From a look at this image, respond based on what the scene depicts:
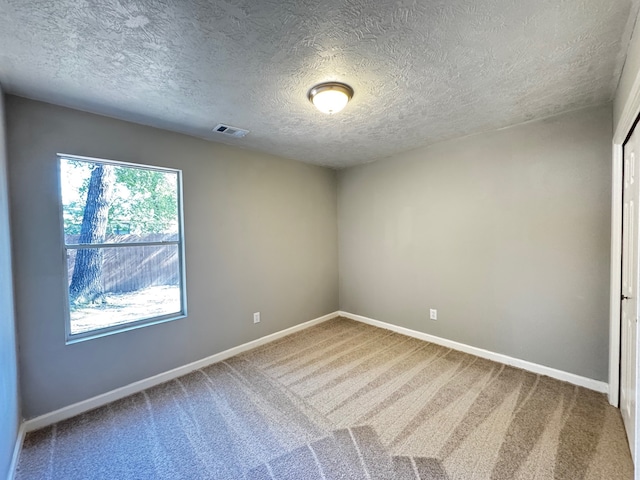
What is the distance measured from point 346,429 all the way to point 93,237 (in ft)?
8.39

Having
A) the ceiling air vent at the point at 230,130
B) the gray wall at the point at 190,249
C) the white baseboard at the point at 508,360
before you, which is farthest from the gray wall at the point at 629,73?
the gray wall at the point at 190,249

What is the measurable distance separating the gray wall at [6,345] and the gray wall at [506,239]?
3.57 m

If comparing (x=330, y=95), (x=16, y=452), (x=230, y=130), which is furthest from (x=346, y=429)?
(x=230, y=130)

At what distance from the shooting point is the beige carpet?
1.63 metres

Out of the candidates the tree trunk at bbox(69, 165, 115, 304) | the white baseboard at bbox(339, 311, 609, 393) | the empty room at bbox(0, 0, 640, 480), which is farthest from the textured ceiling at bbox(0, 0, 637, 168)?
the white baseboard at bbox(339, 311, 609, 393)

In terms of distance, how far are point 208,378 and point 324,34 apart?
2968 mm

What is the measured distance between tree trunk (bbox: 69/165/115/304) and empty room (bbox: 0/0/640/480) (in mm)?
17

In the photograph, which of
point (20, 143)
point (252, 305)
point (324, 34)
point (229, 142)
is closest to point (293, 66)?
point (324, 34)

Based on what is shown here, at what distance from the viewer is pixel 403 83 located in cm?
189

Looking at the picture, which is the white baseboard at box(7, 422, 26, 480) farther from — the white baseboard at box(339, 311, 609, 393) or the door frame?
the door frame

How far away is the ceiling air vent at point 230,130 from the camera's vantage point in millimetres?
2602

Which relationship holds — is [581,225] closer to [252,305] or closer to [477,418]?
[477,418]

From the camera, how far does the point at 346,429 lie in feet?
6.37

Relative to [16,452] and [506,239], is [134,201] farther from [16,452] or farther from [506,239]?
[506,239]
